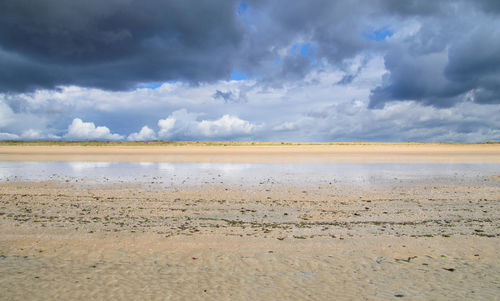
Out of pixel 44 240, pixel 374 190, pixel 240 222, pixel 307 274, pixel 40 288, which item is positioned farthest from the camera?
pixel 374 190

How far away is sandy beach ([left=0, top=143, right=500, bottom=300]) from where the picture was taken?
22.2 feet

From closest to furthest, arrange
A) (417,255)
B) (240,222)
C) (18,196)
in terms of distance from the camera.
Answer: (417,255) < (240,222) < (18,196)

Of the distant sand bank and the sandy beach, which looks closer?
the sandy beach

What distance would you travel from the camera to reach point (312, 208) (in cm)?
1413

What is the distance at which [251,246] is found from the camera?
9281 mm

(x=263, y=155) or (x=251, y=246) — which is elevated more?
(x=263, y=155)

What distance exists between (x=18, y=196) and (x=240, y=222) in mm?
11884

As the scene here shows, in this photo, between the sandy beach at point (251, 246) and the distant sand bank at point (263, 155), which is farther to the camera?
the distant sand bank at point (263, 155)

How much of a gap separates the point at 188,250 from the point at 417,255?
17.8 feet

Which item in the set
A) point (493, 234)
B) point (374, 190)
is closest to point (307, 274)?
point (493, 234)

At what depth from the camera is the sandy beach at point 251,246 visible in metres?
6.78

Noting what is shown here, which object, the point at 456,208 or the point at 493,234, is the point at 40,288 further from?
the point at 456,208

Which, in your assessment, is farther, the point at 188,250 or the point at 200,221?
the point at 200,221

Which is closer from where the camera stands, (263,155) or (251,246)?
(251,246)
